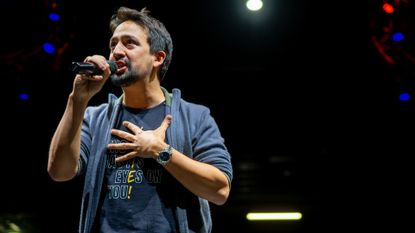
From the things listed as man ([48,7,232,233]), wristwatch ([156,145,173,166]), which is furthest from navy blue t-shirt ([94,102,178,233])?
wristwatch ([156,145,173,166])

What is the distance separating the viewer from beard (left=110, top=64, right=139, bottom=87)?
5.70ft

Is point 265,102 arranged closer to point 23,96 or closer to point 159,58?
point 23,96

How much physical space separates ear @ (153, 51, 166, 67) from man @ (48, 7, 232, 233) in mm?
27

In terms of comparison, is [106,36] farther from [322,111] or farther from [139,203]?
[139,203]

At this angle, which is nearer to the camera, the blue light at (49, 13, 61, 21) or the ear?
the ear

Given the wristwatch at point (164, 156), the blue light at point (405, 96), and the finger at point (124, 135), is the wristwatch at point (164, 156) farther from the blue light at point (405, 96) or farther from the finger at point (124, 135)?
the blue light at point (405, 96)

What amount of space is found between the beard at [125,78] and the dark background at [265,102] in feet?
6.91

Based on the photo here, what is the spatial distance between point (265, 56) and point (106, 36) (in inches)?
43.5

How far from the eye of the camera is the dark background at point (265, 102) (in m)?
3.86

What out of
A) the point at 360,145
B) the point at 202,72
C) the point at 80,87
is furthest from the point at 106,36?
the point at 80,87

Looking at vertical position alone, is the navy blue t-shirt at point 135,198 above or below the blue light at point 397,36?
below

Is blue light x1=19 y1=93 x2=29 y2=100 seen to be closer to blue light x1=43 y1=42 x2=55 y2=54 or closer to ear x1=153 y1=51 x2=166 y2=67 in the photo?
blue light x1=43 y1=42 x2=55 y2=54

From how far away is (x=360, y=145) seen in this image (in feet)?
14.7

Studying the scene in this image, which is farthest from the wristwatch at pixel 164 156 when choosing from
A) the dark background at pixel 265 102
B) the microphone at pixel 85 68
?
the dark background at pixel 265 102
